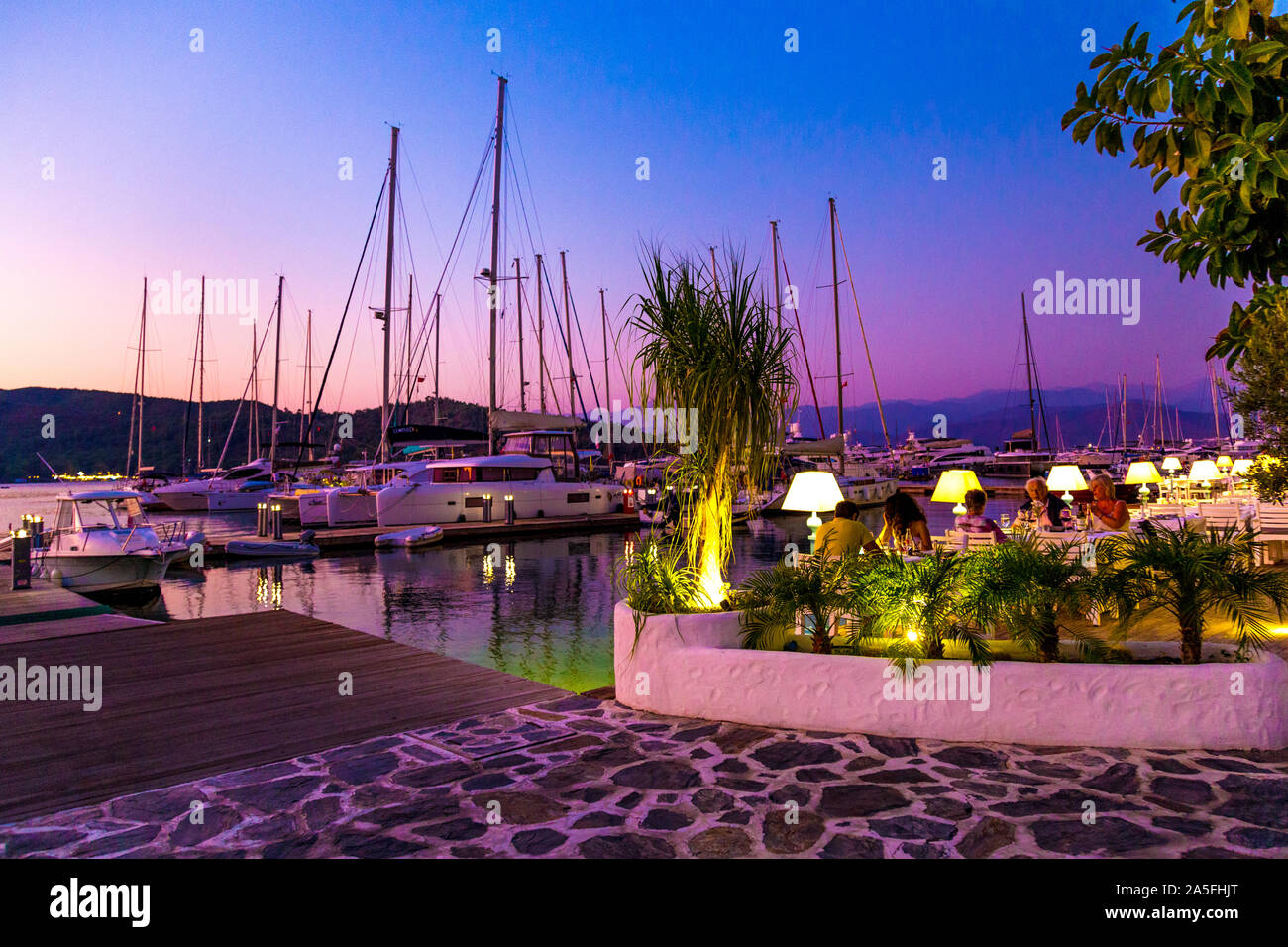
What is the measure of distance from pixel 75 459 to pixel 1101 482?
125 m

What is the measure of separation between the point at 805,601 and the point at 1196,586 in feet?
7.86

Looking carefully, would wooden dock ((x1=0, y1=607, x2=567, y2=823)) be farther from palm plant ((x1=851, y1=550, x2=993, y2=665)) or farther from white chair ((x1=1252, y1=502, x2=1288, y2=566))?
white chair ((x1=1252, y1=502, x2=1288, y2=566))

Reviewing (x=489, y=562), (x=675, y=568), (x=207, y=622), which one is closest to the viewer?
(x=675, y=568)

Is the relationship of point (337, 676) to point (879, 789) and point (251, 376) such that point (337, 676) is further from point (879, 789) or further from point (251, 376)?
point (251, 376)

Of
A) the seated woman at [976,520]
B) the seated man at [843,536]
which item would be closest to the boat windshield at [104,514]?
the seated man at [843,536]

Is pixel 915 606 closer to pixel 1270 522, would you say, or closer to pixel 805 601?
pixel 805 601

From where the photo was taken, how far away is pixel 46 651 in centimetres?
788

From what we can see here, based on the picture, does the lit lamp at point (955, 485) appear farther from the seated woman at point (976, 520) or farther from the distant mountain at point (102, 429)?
the distant mountain at point (102, 429)

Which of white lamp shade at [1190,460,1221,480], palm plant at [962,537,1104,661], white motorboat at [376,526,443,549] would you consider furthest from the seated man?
white motorboat at [376,526,443,549]

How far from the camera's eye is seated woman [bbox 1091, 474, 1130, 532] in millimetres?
8523

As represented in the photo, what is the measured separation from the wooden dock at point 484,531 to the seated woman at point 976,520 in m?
21.1

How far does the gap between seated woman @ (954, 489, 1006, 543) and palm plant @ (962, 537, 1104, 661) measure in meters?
2.98
